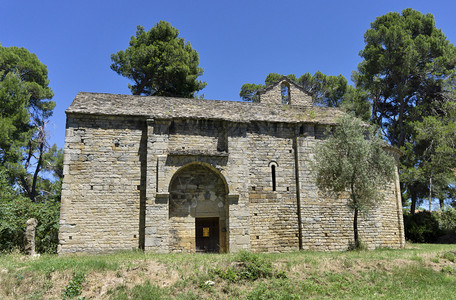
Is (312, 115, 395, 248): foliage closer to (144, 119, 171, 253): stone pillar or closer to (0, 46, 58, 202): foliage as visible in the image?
(144, 119, 171, 253): stone pillar

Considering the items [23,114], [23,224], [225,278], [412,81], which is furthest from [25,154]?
[412,81]

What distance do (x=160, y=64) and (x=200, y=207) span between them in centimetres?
1552

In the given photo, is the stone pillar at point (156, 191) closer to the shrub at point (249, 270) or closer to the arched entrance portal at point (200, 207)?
the arched entrance portal at point (200, 207)

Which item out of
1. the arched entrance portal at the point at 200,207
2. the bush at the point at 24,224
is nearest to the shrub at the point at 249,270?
the arched entrance portal at the point at 200,207

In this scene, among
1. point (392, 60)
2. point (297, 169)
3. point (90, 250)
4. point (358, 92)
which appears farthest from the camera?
point (358, 92)

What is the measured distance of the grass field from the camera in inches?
363

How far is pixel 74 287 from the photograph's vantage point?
9203mm

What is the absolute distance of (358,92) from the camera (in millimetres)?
28984

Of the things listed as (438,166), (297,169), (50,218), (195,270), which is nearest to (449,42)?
(438,166)

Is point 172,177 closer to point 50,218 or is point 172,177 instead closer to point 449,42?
point 50,218

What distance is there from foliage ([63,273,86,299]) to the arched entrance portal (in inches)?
209

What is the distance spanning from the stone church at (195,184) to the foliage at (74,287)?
4153 millimetres

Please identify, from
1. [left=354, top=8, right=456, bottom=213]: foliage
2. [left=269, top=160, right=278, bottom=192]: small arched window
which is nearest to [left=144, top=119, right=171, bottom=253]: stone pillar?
[left=269, top=160, right=278, bottom=192]: small arched window

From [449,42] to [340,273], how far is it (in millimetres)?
25988
